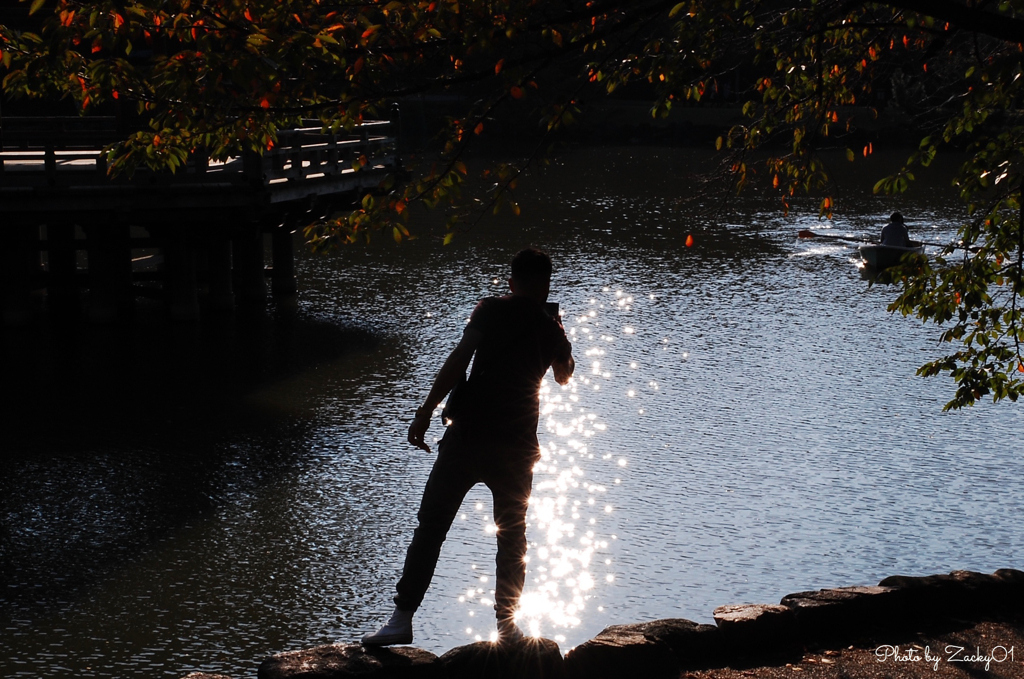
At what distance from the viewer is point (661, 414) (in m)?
14.1

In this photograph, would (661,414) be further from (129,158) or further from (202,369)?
(129,158)

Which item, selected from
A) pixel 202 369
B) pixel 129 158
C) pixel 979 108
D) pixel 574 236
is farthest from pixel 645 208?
pixel 129 158

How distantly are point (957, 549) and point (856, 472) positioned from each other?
211 centimetres

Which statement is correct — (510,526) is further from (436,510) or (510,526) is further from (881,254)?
(881,254)

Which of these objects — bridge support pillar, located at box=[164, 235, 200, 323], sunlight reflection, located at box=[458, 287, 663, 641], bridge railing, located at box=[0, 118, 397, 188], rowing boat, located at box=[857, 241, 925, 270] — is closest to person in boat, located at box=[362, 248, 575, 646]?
sunlight reflection, located at box=[458, 287, 663, 641]

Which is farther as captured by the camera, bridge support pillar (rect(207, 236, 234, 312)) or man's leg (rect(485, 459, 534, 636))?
bridge support pillar (rect(207, 236, 234, 312))

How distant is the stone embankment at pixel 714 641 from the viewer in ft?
17.4

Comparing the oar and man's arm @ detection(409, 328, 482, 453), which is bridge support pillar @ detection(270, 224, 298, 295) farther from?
man's arm @ detection(409, 328, 482, 453)

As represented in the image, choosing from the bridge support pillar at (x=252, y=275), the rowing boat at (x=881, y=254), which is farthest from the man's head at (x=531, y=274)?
the rowing boat at (x=881, y=254)

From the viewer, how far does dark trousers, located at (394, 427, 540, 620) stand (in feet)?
18.0

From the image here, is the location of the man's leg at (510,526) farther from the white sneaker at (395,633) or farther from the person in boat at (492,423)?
the white sneaker at (395,633)

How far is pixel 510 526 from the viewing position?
561cm

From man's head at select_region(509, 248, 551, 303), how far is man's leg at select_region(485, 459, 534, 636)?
2.76 feet

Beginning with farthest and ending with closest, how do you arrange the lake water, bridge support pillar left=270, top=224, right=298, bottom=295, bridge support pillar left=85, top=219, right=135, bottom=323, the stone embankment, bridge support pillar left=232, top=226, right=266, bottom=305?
bridge support pillar left=270, top=224, right=298, bottom=295 → bridge support pillar left=232, top=226, right=266, bottom=305 → bridge support pillar left=85, top=219, right=135, bottom=323 → the lake water → the stone embankment
